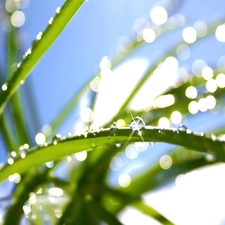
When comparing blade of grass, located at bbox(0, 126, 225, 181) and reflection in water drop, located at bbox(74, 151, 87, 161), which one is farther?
reflection in water drop, located at bbox(74, 151, 87, 161)

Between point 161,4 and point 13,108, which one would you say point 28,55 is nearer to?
point 13,108

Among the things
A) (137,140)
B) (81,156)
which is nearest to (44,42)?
(137,140)

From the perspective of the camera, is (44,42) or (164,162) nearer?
(44,42)

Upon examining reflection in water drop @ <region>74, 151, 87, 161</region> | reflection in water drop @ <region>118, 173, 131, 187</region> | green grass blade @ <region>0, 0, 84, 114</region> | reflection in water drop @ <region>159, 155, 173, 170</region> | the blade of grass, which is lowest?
the blade of grass

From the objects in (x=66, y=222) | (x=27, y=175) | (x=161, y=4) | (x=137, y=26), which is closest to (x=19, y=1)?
(x=137, y=26)

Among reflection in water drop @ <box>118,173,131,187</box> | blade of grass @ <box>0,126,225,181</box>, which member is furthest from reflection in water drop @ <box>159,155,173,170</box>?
blade of grass @ <box>0,126,225,181</box>

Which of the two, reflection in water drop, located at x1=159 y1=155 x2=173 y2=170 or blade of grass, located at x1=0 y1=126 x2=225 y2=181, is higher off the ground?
reflection in water drop, located at x1=159 y1=155 x2=173 y2=170

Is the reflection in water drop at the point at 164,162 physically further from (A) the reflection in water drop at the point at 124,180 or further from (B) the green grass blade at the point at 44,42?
(B) the green grass blade at the point at 44,42

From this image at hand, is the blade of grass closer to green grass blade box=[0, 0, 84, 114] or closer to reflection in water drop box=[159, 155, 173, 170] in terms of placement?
green grass blade box=[0, 0, 84, 114]

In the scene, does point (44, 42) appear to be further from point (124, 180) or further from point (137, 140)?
point (124, 180)

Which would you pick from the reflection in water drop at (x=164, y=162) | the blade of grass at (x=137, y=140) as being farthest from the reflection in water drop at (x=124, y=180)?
the blade of grass at (x=137, y=140)
